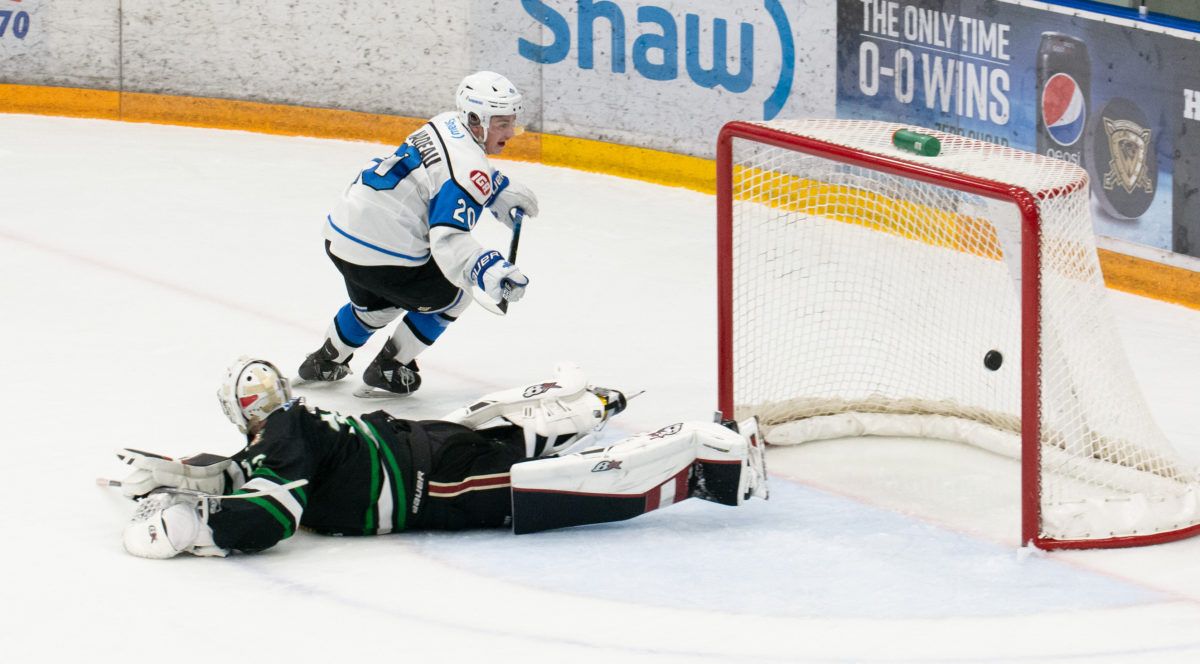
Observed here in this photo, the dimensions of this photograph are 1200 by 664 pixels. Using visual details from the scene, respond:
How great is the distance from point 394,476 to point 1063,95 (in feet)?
10.0

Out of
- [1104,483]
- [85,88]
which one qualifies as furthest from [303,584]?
[85,88]

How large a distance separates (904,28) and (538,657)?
3543 mm

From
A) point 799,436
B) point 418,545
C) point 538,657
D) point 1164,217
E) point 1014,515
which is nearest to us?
point 538,657

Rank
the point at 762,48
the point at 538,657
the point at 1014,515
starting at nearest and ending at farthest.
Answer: the point at 538,657, the point at 1014,515, the point at 762,48

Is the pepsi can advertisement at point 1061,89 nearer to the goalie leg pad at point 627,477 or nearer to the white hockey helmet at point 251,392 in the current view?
the goalie leg pad at point 627,477

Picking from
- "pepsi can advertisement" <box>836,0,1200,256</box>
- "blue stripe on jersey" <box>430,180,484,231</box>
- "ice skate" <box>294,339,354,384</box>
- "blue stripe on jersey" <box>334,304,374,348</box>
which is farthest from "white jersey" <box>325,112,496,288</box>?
"pepsi can advertisement" <box>836,0,1200,256</box>

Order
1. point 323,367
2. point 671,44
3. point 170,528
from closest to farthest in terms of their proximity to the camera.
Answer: point 170,528 < point 323,367 < point 671,44

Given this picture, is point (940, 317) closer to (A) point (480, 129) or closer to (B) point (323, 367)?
(A) point (480, 129)

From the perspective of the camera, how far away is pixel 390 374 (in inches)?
198

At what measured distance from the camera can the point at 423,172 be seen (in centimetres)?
474

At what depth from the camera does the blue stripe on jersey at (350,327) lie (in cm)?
506

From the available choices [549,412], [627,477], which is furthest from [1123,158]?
[627,477]

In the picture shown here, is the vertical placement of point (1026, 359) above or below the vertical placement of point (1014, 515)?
above

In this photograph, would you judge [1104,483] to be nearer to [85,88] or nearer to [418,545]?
[418,545]
